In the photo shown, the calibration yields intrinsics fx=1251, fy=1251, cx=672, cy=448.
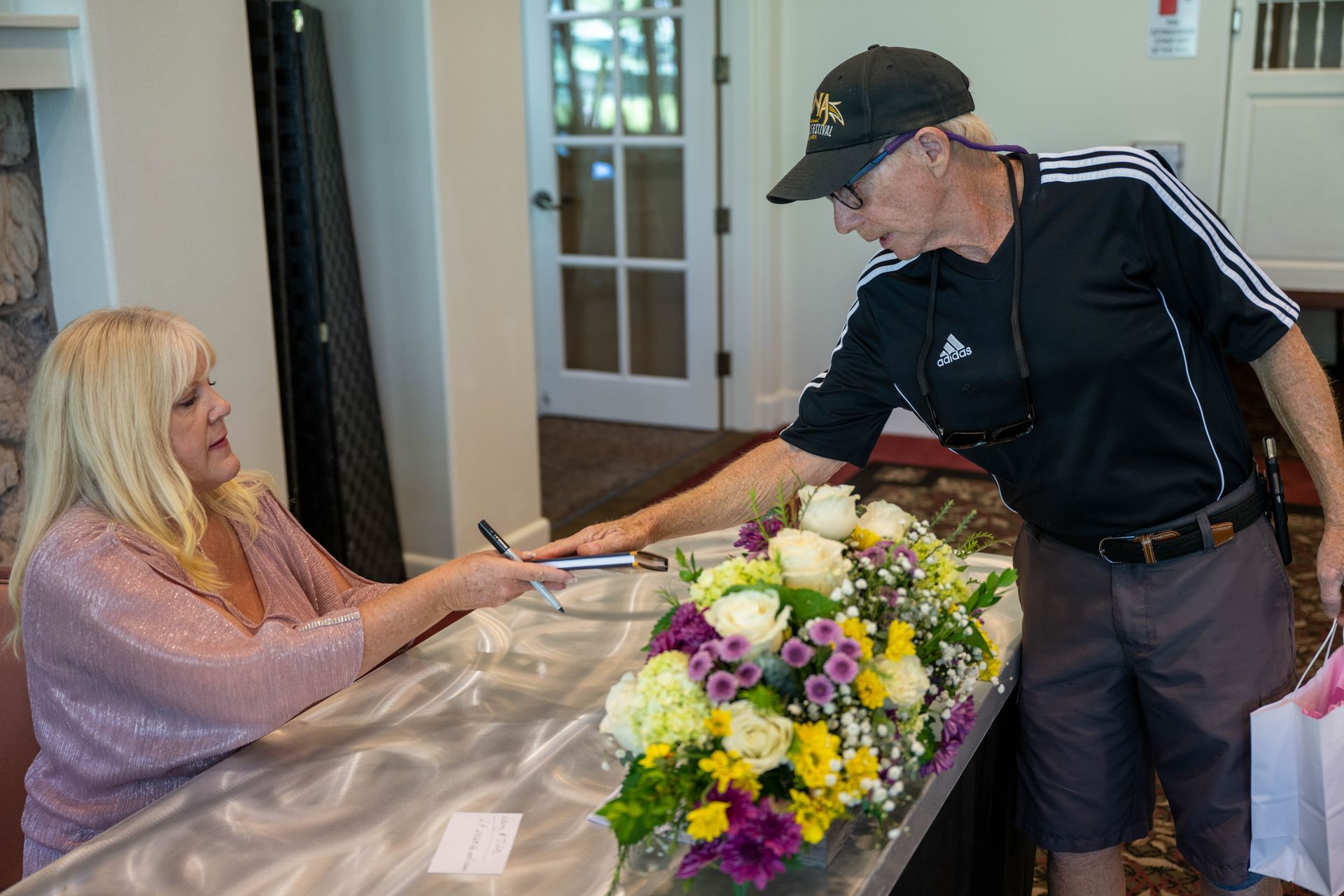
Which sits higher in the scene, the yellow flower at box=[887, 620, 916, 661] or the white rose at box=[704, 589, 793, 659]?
the white rose at box=[704, 589, 793, 659]

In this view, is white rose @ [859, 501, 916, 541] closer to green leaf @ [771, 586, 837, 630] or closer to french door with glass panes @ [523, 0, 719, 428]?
green leaf @ [771, 586, 837, 630]

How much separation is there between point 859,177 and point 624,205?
4440mm

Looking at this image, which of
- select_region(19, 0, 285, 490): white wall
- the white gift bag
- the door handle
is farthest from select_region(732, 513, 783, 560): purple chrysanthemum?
the door handle

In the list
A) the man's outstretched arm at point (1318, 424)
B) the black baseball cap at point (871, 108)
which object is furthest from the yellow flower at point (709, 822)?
the man's outstretched arm at point (1318, 424)

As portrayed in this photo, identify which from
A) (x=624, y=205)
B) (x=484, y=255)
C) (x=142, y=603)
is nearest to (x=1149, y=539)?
(x=142, y=603)

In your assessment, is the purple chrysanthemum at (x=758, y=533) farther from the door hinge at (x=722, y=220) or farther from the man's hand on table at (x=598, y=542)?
the door hinge at (x=722, y=220)

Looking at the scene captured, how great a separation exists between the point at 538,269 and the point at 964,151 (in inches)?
185

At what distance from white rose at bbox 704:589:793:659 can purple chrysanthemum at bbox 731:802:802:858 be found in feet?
0.47

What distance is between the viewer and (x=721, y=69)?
5539mm

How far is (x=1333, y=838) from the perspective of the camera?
60.9 inches

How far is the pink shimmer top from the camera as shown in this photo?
155 cm

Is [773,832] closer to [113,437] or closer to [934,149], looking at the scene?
[934,149]

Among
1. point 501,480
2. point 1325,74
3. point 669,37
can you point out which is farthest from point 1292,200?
point 501,480

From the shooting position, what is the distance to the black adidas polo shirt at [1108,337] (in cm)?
161
